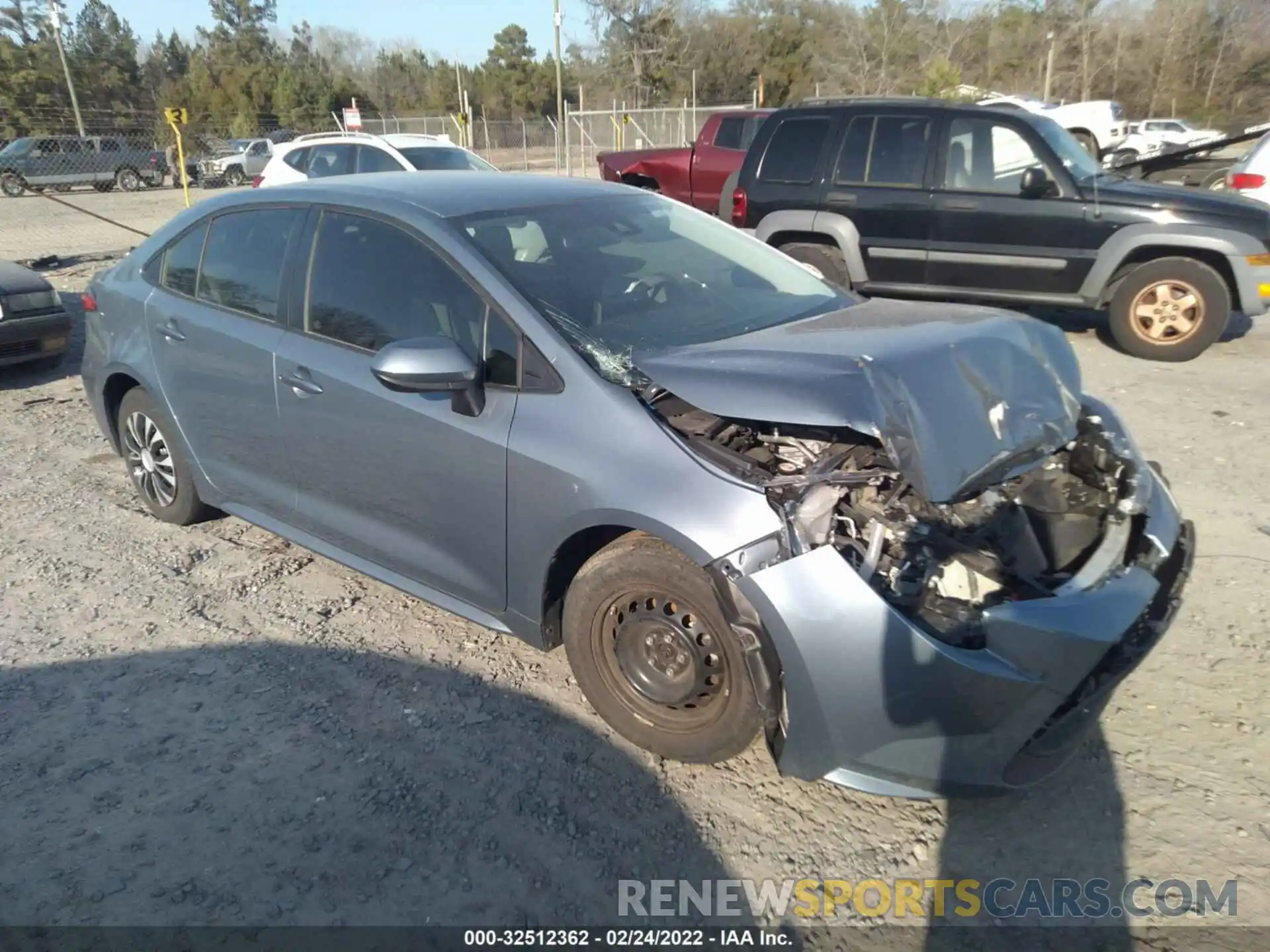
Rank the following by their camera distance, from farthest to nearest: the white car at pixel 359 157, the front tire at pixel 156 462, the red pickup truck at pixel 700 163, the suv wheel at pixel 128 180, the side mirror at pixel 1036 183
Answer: the suv wheel at pixel 128 180 < the red pickup truck at pixel 700 163 < the white car at pixel 359 157 < the side mirror at pixel 1036 183 < the front tire at pixel 156 462

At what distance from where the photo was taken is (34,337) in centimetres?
746

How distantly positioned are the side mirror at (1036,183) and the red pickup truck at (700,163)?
613 cm

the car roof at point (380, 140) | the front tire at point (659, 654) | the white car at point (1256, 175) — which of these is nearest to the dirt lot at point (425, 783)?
the front tire at point (659, 654)

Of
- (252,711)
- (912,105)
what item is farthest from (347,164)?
(252,711)

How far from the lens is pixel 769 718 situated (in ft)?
8.80

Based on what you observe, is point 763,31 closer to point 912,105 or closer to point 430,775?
point 912,105

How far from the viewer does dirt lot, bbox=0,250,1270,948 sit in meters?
2.57

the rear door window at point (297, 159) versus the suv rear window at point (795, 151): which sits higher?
the suv rear window at point (795, 151)

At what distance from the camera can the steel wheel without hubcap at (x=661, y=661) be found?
283 centimetres

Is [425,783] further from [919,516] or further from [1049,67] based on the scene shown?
[1049,67]

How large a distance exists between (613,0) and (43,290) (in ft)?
150

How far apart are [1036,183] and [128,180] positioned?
31.6m

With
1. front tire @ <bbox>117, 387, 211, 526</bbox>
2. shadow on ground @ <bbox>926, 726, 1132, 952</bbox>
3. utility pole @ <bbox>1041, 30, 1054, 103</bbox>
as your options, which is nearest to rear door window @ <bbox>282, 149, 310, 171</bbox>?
front tire @ <bbox>117, 387, 211, 526</bbox>

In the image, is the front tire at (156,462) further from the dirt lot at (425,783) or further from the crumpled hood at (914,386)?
the crumpled hood at (914,386)
